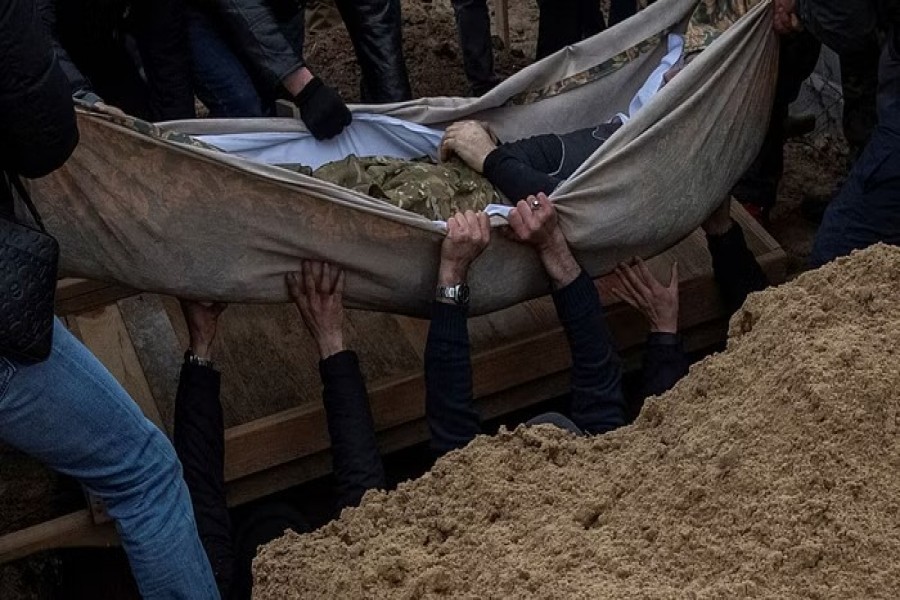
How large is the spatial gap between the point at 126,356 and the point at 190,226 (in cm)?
63

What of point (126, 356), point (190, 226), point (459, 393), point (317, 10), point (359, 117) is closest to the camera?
point (459, 393)

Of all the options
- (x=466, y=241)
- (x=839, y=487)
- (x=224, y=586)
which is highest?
(x=839, y=487)

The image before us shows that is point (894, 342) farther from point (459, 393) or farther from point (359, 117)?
point (359, 117)

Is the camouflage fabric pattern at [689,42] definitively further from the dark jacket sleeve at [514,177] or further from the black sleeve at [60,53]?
the black sleeve at [60,53]

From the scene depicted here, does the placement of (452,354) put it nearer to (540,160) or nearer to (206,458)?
(206,458)

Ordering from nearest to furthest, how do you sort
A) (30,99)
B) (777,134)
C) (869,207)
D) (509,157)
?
(30,99)
(869,207)
(509,157)
(777,134)

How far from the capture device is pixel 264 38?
3.51 m

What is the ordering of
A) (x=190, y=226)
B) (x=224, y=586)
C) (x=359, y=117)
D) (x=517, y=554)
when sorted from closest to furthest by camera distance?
(x=517, y=554)
(x=224, y=586)
(x=190, y=226)
(x=359, y=117)

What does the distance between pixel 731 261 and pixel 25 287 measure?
6.76ft

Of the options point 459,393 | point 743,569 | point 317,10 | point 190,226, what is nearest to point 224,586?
point 459,393

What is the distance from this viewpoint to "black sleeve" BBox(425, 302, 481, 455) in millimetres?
2504

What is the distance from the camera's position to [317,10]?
584 cm

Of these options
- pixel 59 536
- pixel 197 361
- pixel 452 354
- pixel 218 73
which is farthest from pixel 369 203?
pixel 218 73

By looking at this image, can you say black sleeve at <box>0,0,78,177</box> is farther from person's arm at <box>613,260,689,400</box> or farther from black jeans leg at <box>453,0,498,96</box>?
black jeans leg at <box>453,0,498,96</box>
